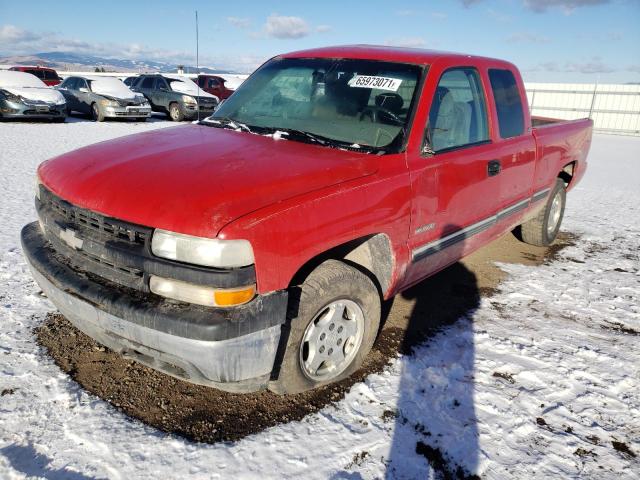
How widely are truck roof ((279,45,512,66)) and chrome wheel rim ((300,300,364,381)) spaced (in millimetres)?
1772

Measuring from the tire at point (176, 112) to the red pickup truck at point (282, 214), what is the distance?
1422 centimetres

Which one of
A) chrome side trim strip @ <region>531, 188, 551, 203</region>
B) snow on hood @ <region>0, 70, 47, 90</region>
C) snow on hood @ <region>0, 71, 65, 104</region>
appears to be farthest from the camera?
snow on hood @ <region>0, 70, 47, 90</region>

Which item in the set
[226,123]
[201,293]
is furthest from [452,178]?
[201,293]

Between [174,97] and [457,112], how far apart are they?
15622mm

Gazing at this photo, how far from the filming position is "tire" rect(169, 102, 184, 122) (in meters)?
17.1

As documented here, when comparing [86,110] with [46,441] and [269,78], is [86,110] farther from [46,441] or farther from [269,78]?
[46,441]

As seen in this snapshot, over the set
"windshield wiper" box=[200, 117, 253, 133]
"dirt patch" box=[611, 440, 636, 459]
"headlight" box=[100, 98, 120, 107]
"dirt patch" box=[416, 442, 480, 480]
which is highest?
"windshield wiper" box=[200, 117, 253, 133]

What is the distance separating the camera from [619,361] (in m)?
3.28

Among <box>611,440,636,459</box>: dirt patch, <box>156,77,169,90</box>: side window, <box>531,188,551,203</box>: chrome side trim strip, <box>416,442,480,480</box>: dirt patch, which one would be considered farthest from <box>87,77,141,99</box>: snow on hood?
<box>611,440,636,459</box>: dirt patch

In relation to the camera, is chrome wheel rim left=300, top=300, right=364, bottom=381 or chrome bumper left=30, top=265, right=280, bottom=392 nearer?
chrome bumper left=30, top=265, right=280, bottom=392

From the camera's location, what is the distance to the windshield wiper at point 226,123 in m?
3.32

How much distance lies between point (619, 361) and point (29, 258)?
12.5 ft

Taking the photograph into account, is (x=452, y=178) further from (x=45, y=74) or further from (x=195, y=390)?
(x=45, y=74)

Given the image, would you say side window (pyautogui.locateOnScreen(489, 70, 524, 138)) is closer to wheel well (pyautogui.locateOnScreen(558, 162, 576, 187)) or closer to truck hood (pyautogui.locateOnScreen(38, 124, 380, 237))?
wheel well (pyautogui.locateOnScreen(558, 162, 576, 187))
